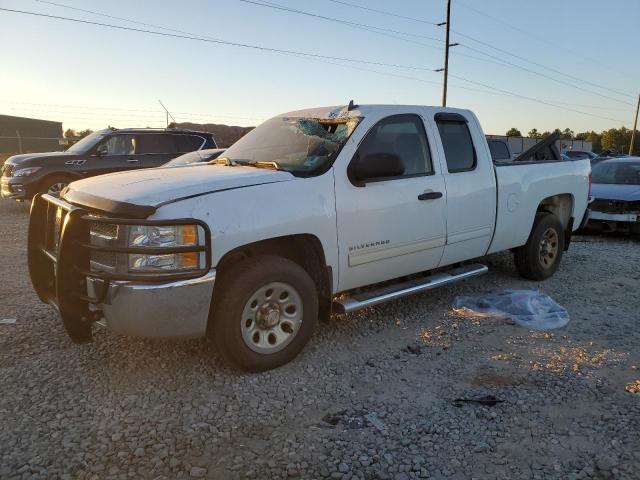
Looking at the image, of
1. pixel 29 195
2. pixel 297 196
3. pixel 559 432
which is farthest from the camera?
pixel 29 195

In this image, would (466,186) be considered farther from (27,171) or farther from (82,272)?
(27,171)

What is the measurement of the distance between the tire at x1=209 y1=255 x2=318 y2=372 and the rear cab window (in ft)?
6.50

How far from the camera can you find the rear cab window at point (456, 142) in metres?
4.67

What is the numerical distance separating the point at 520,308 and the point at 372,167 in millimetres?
2164

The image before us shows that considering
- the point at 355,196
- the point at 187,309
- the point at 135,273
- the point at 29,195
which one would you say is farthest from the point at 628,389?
the point at 29,195

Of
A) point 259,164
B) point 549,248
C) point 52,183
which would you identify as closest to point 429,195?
point 259,164

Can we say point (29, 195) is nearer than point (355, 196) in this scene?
No

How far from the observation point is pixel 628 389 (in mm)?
3297

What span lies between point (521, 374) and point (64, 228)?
10.5 ft

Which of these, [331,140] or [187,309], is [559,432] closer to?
[187,309]

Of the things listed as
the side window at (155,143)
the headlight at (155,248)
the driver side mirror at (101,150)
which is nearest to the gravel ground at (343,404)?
the headlight at (155,248)

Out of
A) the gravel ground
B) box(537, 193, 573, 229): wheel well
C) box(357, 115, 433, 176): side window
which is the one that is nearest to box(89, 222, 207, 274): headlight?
the gravel ground

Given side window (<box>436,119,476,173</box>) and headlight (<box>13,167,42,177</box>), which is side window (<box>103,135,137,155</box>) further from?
side window (<box>436,119,476,173</box>)

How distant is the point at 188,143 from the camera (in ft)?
39.3
